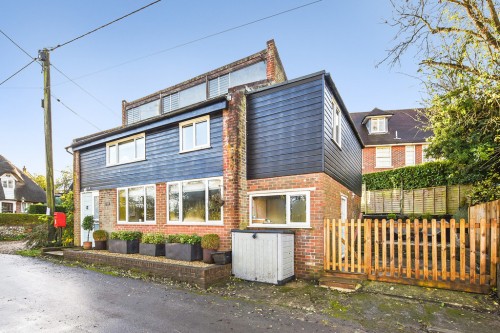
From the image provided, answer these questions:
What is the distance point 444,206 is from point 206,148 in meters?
16.0

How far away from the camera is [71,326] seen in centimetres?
468

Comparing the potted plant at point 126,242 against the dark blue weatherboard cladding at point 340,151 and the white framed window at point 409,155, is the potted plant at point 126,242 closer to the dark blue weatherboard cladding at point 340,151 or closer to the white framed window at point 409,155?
the dark blue weatherboard cladding at point 340,151

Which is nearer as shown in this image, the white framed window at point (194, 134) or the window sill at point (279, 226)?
the window sill at point (279, 226)

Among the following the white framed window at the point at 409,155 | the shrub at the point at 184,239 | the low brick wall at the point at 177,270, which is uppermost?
the white framed window at the point at 409,155

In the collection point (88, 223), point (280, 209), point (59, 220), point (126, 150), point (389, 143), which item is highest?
point (389, 143)

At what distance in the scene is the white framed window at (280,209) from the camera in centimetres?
839

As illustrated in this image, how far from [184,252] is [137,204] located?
13.6ft

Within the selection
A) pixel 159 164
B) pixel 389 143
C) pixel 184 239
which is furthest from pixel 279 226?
pixel 389 143

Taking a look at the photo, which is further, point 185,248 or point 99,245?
point 99,245

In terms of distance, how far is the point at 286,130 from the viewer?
350 inches

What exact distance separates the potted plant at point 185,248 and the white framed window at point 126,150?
4.39 m

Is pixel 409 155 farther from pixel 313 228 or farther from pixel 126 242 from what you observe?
pixel 126 242

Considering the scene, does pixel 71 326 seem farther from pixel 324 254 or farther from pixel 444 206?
pixel 444 206

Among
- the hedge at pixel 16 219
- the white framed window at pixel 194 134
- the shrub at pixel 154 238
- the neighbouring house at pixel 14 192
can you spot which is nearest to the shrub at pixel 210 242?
the shrub at pixel 154 238
